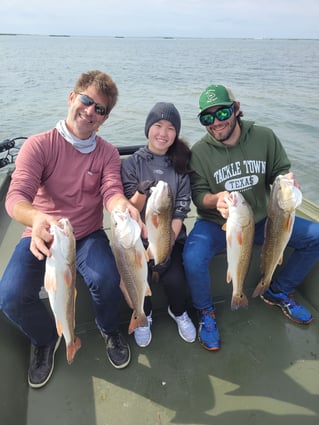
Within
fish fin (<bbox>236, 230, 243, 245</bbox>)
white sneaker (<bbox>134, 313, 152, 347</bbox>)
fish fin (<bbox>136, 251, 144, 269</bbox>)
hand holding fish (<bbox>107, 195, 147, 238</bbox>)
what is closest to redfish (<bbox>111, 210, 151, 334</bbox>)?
fish fin (<bbox>136, 251, 144, 269</bbox>)

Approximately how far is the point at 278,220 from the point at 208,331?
4.05 ft

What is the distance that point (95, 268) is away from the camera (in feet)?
8.79

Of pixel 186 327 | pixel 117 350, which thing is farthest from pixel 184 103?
pixel 117 350

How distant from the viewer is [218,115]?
10.4 ft

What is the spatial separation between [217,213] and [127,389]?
1.82 m

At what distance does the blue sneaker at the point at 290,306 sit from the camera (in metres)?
3.28

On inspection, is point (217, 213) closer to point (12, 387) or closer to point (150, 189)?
point (150, 189)

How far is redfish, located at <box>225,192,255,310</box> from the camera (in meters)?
2.67

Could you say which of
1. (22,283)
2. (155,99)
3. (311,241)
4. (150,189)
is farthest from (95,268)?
(155,99)

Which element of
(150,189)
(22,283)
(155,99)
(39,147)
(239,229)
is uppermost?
(39,147)

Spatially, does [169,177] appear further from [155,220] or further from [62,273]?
[62,273]

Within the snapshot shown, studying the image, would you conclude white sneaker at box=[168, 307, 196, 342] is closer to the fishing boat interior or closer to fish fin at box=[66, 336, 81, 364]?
the fishing boat interior

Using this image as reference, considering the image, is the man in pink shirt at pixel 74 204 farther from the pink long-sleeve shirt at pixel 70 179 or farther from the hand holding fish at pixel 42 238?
the hand holding fish at pixel 42 238

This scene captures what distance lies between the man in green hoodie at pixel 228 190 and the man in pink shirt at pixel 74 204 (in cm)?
82
